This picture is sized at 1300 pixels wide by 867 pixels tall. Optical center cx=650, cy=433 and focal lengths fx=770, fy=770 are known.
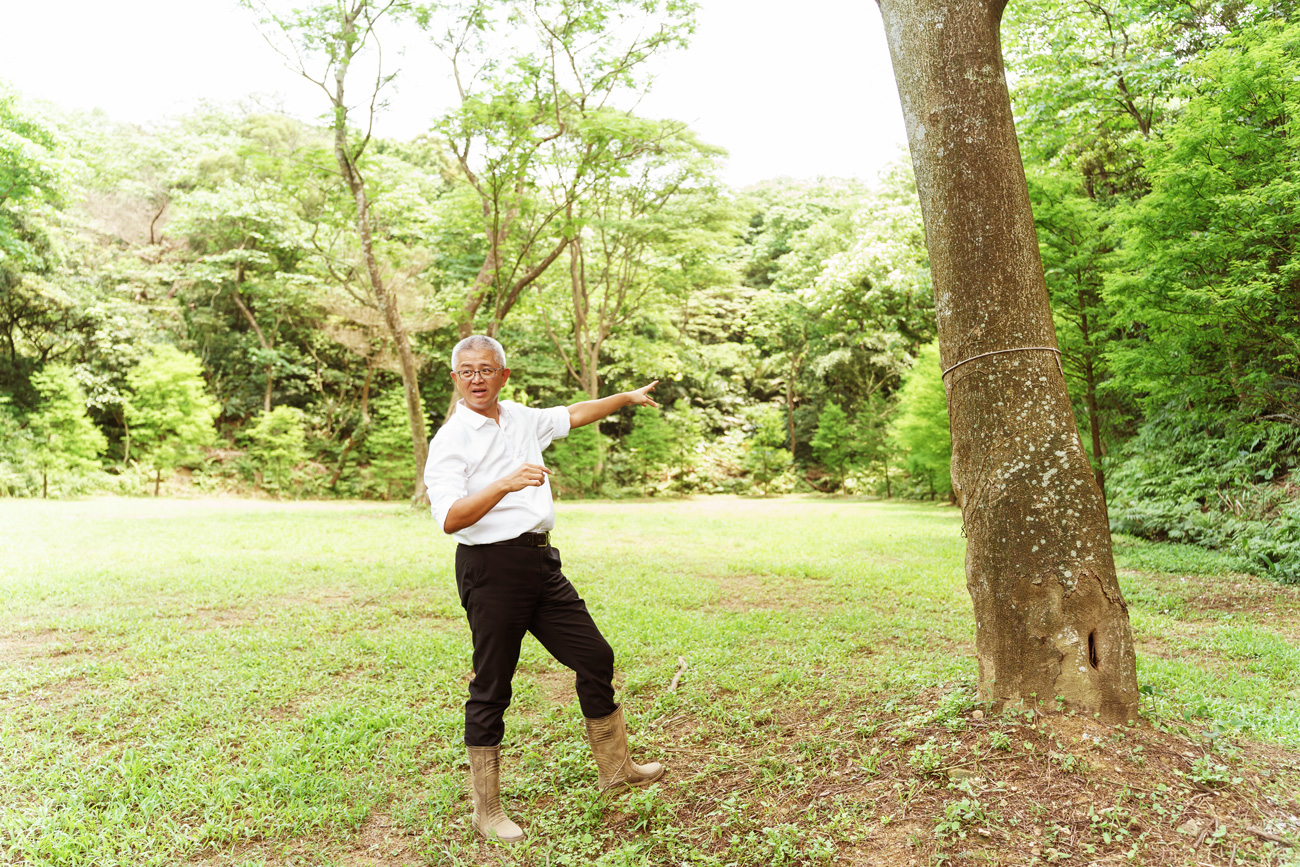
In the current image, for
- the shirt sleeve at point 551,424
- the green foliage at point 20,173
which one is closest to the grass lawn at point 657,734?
the shirt sleeve at point 551,424

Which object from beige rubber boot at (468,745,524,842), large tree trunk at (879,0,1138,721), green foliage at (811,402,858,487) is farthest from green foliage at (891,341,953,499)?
beige rubber boot at (468,745,524,842)

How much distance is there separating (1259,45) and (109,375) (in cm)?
2529

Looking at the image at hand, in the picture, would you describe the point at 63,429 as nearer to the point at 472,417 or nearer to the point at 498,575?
the point at 472,417

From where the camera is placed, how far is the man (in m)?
2.88

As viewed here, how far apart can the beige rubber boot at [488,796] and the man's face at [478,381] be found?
4.38 feet

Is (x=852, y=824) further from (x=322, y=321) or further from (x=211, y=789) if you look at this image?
(x=322, y=321)

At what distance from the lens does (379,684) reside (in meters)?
4.77

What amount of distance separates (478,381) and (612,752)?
162cm

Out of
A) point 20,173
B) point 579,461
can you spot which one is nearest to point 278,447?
point 579,461

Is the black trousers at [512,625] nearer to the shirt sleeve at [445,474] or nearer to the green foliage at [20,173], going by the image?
the shirt sleeve at [445,474]

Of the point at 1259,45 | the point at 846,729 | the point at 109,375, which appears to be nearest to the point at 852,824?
the point at 846,729

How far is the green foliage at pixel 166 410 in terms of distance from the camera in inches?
823

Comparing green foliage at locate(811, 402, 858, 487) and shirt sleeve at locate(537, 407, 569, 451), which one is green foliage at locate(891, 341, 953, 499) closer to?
green foliage at locate(811, 402, 858, 487)

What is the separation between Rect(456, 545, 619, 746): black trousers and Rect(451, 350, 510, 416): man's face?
0.57 m
